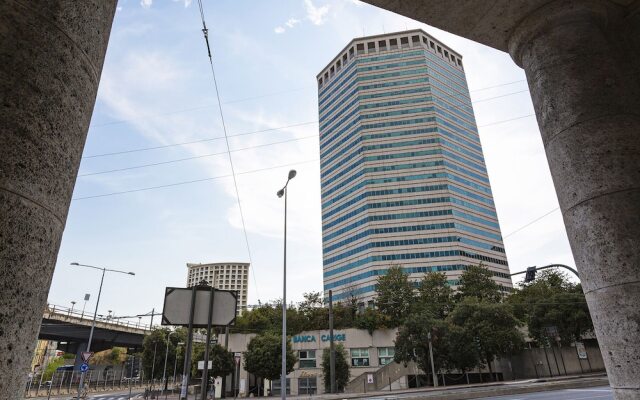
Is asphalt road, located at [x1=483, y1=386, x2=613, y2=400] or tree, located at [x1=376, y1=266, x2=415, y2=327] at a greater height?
tree, located at [x1=376, y1=266, x2=415, y2=327]

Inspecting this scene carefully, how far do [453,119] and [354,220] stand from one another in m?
37.5

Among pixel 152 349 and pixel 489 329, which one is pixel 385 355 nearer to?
pixel 489 329

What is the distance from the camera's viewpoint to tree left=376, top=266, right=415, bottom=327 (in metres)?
40.7

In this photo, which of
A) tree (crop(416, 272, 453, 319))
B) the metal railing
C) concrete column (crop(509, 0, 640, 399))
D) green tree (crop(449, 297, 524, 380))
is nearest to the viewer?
concrete column (crop(509, 0, 640, 399))

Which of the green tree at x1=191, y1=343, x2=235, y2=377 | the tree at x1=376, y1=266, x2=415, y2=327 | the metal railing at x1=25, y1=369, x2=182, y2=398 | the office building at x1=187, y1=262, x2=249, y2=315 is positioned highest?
the office building at x1=187, y1=262, x2=249, y2=315

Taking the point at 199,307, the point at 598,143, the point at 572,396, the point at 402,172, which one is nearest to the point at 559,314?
the point at 572,396

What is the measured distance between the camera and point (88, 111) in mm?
2037

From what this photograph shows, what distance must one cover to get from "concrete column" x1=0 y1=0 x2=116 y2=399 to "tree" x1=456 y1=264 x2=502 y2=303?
5510cm

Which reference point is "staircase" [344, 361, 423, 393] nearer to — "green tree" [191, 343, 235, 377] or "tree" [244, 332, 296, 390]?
"tree" [244, 332, 296, 390]

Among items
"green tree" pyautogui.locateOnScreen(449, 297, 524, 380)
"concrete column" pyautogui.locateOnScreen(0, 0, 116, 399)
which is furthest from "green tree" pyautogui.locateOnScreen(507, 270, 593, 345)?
"concrete column" pyautogui.locateOnScreen(0, 0, 116, 399)

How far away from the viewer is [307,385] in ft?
124

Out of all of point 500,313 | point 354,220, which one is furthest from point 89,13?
point 354,220

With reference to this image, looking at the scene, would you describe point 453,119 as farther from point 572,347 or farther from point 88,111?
point 88,111

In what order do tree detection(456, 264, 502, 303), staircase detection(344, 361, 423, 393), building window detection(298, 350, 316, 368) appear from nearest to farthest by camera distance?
staircase detection(344, 361, 423, 393), building window detection(298, 350, 316, 368), tree detection(456, 264, 502, 303)
